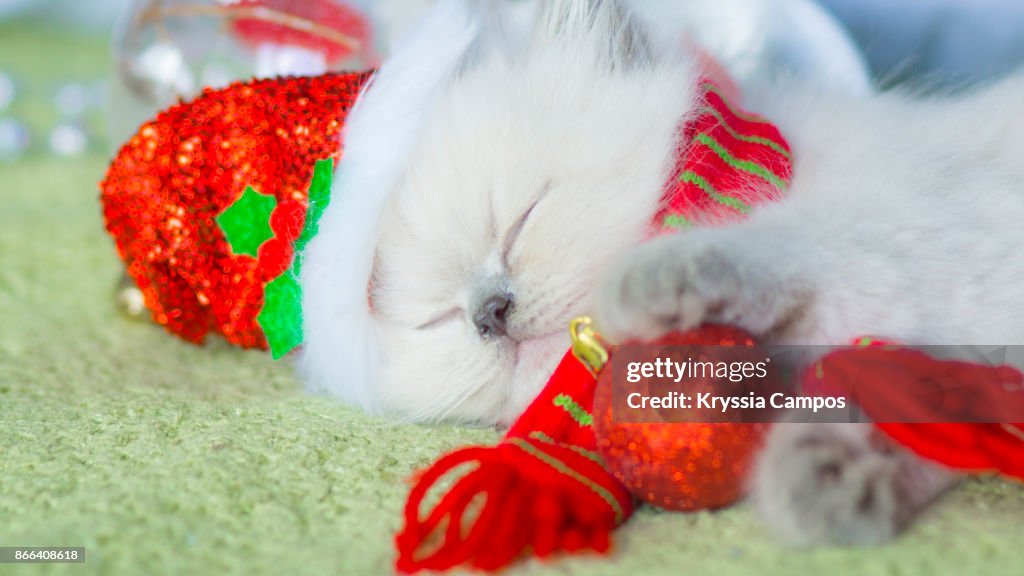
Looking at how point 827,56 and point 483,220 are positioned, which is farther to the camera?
point 827,56

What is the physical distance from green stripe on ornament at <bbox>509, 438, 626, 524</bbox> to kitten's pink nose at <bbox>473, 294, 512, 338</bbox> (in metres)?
0.15

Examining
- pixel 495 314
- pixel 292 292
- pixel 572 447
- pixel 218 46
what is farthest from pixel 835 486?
pixel 218 46

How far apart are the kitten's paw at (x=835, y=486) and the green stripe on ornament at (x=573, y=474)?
9 centimetres

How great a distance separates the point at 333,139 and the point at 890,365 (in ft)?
1.82

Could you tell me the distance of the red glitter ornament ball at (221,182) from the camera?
0.92m

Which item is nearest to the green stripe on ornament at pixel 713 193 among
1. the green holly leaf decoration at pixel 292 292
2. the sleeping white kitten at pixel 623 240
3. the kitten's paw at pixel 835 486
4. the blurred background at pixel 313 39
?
the sleeping white kitten at pixel 623 240

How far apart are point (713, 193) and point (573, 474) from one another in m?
0.28

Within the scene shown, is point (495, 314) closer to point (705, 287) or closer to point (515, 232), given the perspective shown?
point (515, 232)

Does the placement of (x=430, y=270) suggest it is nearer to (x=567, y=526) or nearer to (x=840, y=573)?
(x=567, y=526)

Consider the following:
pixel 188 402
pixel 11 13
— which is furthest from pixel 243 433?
pixel 11 13

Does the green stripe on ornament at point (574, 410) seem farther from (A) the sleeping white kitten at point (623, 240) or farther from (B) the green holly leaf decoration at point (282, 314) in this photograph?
(B) the green holly leaf decoration at point (282, 314)

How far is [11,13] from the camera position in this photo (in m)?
3.21

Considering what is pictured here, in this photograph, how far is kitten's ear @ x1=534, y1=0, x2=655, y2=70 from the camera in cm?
89

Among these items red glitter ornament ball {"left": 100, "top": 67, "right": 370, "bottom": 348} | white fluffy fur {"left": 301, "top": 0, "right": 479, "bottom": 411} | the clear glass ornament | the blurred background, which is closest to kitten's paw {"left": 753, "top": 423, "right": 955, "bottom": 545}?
white fluffy fur {"left": 301, "top": 0, "right": 479, "bottom": 411}
